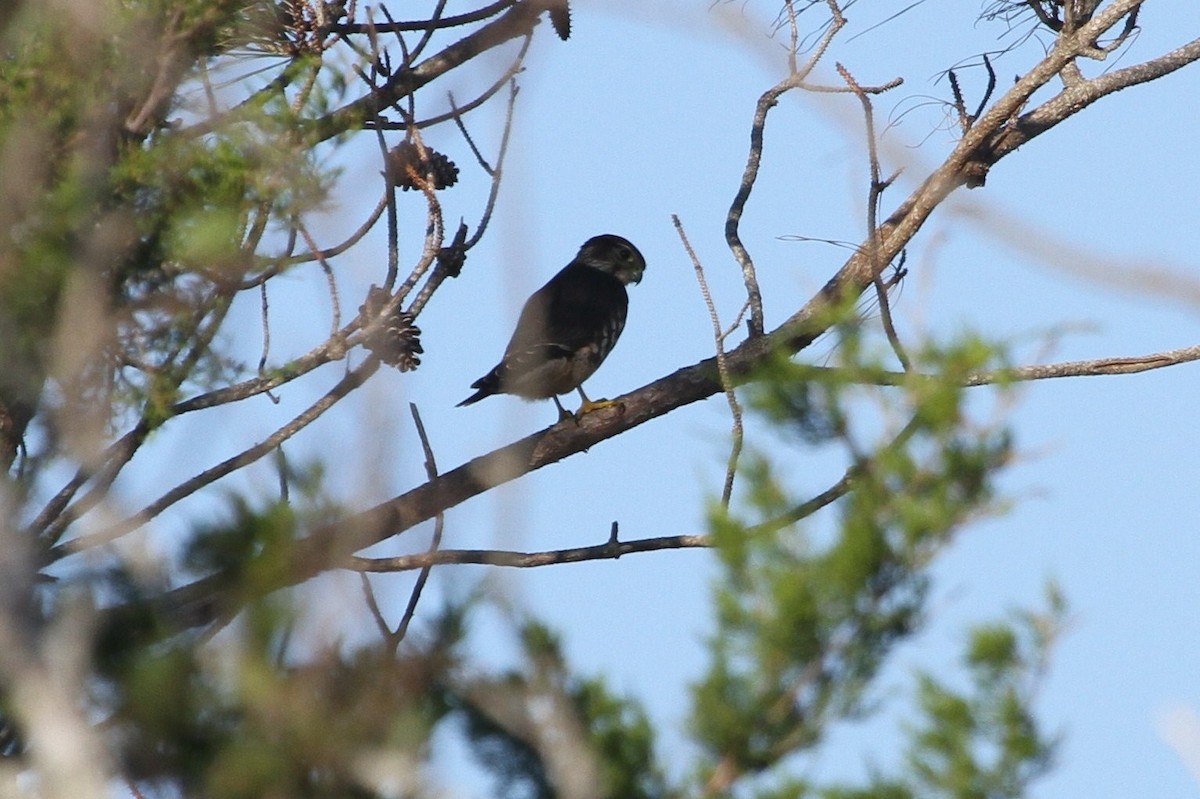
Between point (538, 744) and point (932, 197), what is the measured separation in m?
2.74

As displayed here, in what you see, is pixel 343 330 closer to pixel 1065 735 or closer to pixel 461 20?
pixel 461 20

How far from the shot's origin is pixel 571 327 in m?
7.29

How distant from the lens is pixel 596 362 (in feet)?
23.9

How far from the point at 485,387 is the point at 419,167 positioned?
2133 mm

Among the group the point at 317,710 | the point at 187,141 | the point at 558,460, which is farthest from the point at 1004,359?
the point at 558,460

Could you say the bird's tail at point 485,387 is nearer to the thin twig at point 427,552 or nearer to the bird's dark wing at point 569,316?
the bird's dark wing at point 569,316

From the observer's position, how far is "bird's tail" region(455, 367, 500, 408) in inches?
262

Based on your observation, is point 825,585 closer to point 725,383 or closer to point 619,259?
point 725,383

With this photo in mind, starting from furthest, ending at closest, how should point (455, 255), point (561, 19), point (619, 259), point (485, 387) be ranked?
point (619, 259) < point (485, 387) < point (561, 19) < point (455, 255)

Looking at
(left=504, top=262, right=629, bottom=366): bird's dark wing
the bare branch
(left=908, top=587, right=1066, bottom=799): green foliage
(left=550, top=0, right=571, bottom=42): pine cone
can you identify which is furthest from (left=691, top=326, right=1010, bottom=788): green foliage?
(left=504, top=262, right=629, bottom=366): bird's dark wing

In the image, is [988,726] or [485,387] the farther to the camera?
[485,387]

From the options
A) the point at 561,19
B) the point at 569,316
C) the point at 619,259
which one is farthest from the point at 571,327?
the point at 561,19

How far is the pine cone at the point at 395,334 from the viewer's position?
3.99 m

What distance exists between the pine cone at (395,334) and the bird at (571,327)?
1.26 metres
